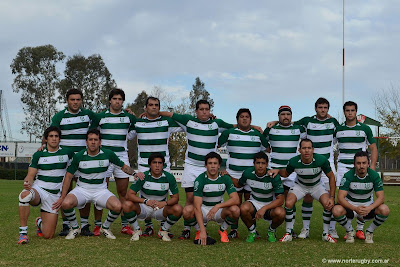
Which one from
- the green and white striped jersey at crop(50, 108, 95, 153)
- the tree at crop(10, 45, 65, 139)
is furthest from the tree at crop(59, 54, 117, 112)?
the green and white striped jersey at crop(50, 108, 95, 153)

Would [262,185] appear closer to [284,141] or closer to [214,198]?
[214,198]

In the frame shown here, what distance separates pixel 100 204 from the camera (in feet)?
21.9

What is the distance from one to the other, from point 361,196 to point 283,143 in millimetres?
1456

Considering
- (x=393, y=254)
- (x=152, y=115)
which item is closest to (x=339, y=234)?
(x=393, y=254)

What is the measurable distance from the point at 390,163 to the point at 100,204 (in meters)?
44.6

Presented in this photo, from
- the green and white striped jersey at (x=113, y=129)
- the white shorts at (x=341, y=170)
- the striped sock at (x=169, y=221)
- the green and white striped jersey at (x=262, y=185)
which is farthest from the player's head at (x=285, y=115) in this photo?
the green and white striped jersey at (x=113, y=129)

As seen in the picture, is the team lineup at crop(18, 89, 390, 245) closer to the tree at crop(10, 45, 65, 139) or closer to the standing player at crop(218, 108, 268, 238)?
the standing player at crop(218, 108, 268, 238)

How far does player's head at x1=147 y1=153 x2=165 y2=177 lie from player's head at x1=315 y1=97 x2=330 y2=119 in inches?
107

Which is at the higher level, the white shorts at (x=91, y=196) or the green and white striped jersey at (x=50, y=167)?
the green and white striped jersey at (x=50, y=167)

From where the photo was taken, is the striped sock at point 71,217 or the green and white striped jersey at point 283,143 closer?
the striped sock at point 71,217

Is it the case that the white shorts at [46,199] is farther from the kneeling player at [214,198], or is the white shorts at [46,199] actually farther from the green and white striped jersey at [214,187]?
the green and white striped jersey at [214,187]

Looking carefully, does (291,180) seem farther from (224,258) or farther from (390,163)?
(390,163)

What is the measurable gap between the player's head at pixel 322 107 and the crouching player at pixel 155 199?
8.80 feet

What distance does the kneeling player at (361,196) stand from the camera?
20.6 ft
